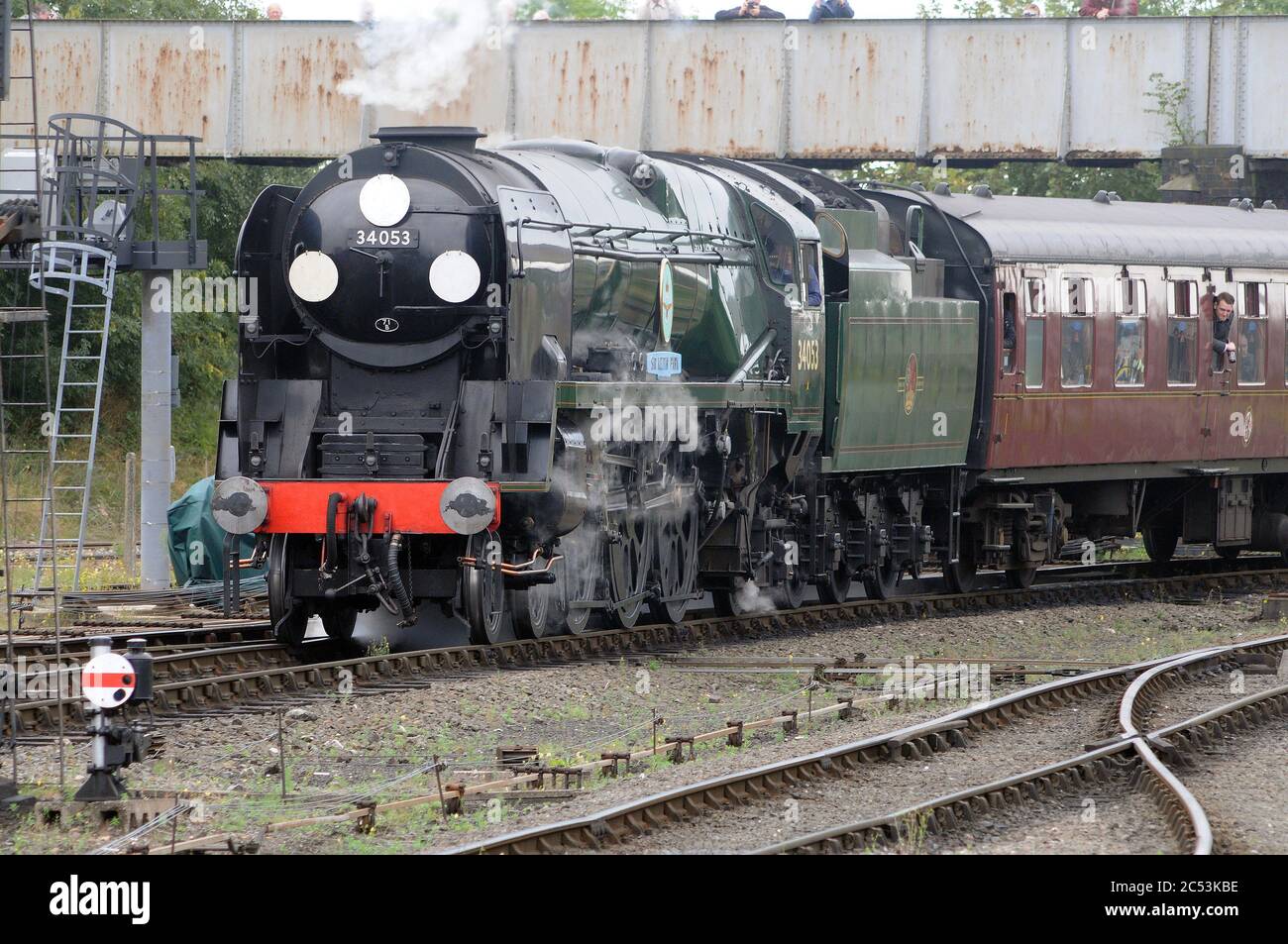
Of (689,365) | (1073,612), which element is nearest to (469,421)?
(689,365)

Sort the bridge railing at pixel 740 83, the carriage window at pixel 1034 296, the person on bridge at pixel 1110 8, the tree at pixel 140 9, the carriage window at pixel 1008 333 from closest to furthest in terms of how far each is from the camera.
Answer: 1. the carriage window at pixel 1008 333
2. the carriage window at pixel 1034 296
3. the bridge railing at pixel 740 83
4. the person on bridge at pixel 1110 8
5. the tree at pixel 140 9

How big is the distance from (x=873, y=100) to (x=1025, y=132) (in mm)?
1923

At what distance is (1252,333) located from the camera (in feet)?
67.1

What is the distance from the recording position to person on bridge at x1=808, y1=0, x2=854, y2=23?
2222 centimetres

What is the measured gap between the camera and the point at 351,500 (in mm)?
11617

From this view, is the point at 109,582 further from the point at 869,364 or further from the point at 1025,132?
the point at 1025,132

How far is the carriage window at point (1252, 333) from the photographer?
66.5ft

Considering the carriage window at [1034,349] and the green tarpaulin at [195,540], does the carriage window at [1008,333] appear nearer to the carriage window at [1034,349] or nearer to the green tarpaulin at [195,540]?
the carriage window at [1034,349]

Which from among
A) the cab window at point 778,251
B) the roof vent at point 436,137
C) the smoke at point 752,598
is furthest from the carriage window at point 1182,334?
the roof vent at point 436,137

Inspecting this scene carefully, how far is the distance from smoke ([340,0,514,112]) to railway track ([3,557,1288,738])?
13.9 feet

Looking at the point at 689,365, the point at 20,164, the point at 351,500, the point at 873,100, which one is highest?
the point at 873,100

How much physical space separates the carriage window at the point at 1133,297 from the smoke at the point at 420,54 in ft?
26.4

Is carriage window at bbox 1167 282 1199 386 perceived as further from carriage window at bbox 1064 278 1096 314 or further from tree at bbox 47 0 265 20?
tree at bbox 47 0 265 20

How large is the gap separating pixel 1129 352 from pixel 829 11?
6.02 meters
